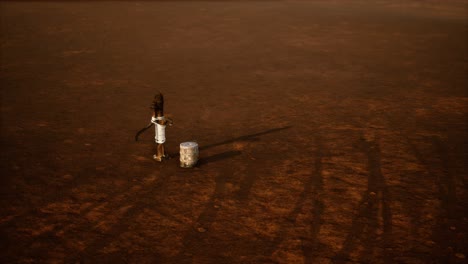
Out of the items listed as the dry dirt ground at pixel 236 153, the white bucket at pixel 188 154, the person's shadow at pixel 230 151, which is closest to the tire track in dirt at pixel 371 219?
the dry dirt ground at pixel 236 153

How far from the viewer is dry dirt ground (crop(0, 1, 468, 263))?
13.0ft

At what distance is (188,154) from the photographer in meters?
5.21

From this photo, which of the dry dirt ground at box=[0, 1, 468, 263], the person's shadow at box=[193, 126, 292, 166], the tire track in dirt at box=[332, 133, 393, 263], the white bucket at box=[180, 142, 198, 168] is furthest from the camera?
the person's shadow at box=[193, 126, 292, 166]

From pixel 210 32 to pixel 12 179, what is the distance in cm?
1040

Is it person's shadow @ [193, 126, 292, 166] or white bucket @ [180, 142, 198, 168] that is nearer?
white bucket @ [180, 142, 198, 168]

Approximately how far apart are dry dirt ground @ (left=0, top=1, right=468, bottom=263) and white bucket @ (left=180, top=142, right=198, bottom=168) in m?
0.10

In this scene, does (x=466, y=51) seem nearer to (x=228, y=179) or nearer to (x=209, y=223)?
(x=228, y=179)

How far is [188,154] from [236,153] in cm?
82

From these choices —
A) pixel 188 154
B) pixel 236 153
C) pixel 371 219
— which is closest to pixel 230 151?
pixel 236 153

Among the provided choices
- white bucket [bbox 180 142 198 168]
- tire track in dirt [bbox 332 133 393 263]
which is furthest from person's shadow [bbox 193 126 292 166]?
tire track in dirt [bbox 332 133 393 263]

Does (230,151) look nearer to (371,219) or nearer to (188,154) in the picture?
(188,154)

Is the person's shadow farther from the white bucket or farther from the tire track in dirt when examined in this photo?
the tire track in dirt

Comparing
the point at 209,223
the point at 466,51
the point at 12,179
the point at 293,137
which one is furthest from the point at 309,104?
the point at 466,51

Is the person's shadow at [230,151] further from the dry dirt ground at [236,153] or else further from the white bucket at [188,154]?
the white bucket at [188,154]
